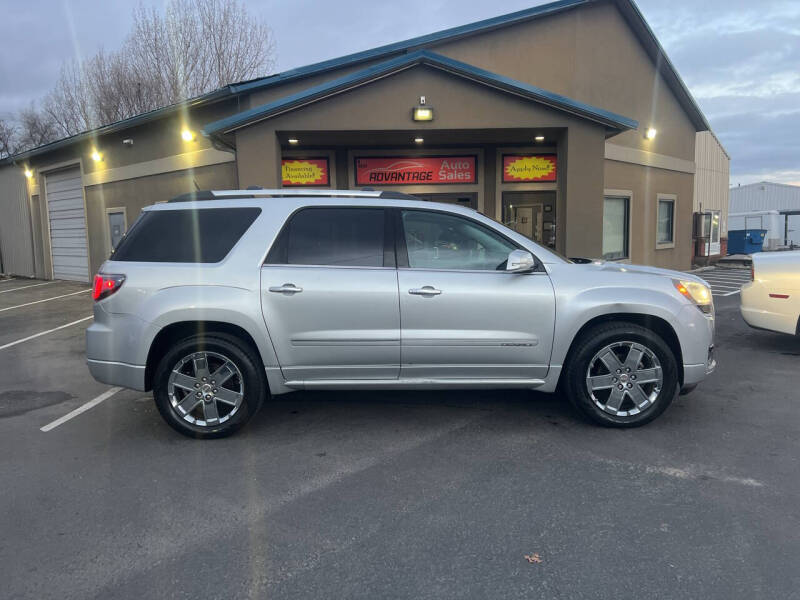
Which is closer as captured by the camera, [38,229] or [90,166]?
[90,166]

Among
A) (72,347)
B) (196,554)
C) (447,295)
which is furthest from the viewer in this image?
(72,347)

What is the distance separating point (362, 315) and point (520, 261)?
1.26 metres

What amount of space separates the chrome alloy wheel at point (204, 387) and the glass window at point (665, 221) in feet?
47.4

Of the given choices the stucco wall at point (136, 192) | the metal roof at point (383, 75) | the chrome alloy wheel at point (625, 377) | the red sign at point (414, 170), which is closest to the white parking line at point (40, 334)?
the stucco wall at point (136, 192)

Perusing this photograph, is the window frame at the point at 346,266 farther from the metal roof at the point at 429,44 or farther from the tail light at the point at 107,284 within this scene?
the metal roof at the point at 429,44

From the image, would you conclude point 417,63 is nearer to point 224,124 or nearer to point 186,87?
point 224,124

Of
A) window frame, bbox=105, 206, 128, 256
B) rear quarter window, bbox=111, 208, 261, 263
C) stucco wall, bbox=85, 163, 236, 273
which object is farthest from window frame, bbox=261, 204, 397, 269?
window frame, bbox=105, 206, 128, 256

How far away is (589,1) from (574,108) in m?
5.15

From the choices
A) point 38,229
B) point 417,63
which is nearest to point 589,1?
point 417,63

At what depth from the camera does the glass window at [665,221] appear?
52.8 ft

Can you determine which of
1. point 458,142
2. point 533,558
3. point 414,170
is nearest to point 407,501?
point 533,558

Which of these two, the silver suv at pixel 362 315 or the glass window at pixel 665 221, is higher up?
the glass window at pixel 665 221

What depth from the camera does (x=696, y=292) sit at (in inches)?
182

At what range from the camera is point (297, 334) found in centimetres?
435
